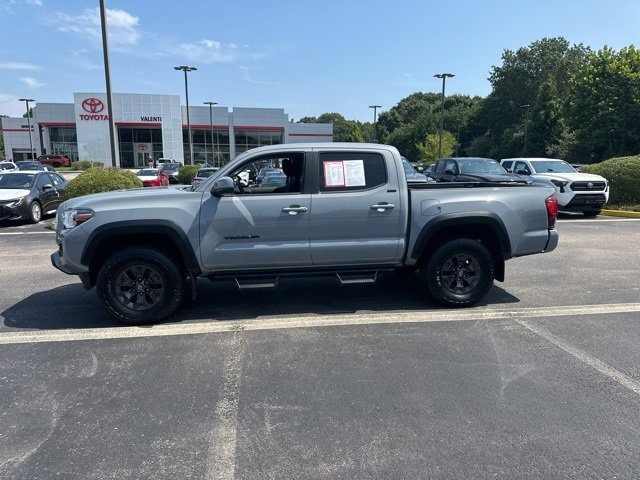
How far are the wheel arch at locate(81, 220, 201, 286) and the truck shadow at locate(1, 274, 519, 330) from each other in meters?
0.59

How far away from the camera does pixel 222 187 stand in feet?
15.3

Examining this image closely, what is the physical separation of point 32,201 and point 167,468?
12.5m

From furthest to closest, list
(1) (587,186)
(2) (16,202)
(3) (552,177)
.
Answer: (3) (552,177)
(1) (587,186)
(2) (16,202)

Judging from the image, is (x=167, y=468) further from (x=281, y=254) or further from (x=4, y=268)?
(x=4, y=268)

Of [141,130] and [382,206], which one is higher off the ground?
[141,130]

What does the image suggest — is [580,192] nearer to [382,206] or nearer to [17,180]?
[382,206]

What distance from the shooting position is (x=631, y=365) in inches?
156

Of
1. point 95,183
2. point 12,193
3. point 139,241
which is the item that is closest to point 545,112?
point 95,183

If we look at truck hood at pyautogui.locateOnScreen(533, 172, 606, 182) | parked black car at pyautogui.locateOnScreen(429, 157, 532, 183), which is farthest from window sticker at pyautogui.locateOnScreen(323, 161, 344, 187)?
truck hood at pyautogui.locateOnScreen(533, 172, 606, 182)

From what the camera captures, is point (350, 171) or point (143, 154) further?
point (143, 154)

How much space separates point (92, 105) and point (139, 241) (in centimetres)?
5922

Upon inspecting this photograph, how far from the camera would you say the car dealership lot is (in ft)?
9.04

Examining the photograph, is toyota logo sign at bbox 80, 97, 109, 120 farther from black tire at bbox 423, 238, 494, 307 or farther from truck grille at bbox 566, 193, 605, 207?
black tire at bbox 423, 238, 494, 307

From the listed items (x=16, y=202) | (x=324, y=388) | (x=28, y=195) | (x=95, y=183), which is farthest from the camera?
(x=28, y=195)
